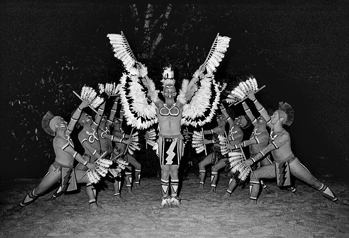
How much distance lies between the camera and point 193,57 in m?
7.55

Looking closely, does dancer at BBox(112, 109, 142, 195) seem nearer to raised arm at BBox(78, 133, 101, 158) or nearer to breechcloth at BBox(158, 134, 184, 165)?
raised arm at BBox(78, 133, 101, 158)

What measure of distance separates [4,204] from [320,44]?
18.9ft

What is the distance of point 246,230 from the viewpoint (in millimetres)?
5547

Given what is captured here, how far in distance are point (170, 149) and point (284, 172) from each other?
1.53 metres

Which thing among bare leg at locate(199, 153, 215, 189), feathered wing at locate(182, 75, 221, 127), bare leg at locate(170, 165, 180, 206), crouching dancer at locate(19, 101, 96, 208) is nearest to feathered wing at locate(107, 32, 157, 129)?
feathered wing at locate(182, 75, 221, 127)

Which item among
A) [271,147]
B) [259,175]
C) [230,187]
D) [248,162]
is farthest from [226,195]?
[271,147]

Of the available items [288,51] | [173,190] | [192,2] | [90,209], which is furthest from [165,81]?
[288,51]

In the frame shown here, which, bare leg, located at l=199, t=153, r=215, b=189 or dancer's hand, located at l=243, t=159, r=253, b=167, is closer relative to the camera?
dancer's hand, located at l=243, t=159, r=253, b=167

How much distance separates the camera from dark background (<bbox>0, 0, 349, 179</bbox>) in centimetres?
773

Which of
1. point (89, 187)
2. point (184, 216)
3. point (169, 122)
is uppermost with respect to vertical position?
point (169, 122)

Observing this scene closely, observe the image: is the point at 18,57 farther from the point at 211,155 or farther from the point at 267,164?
the point at 267,164

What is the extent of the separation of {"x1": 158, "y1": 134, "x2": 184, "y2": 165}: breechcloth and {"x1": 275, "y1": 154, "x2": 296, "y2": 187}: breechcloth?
1.32 meters

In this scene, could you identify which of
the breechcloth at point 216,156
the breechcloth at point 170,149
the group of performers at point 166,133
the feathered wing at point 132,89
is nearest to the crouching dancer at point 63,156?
the group of performers at point 166,133

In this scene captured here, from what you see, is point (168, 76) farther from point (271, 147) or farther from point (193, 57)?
point (271, 147)
